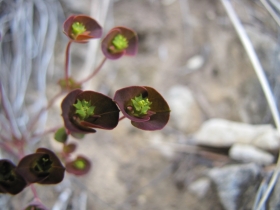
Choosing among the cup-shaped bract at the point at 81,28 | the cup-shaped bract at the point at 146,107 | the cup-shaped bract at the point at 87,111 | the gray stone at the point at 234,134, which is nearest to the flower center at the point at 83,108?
the cup-shaped bract at the point at 87,111

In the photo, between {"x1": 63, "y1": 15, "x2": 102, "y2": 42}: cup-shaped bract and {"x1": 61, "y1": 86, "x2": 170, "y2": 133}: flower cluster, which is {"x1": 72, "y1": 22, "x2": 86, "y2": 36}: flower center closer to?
{"x1": 63, "y1": 15, "x2": 102, "y2": 42}: cup-shaped bract

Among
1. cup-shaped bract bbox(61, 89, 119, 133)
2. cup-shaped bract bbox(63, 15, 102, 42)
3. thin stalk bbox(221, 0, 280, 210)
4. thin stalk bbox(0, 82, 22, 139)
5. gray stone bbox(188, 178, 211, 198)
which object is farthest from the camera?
gray stone bbox(188, 178, 211, 198)

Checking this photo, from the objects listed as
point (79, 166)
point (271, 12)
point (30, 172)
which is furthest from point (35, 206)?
point (271, 12)

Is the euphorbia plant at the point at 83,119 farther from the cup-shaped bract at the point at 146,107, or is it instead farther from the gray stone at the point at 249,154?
the gray stone at the point at 249,154

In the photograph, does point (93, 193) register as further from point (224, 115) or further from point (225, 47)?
point (225, 47)

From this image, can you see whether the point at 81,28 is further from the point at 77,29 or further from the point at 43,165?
the point at 43,165

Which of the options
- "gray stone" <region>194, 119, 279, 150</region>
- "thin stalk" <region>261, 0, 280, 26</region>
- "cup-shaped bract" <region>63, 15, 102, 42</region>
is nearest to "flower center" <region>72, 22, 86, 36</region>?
"cup-shaped bract" <region>63, 15, 102, 42</region>

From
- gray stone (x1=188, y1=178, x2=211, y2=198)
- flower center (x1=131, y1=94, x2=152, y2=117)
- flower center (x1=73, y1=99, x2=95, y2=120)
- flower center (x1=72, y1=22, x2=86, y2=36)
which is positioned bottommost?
gray stone (x1=188, y1=178, x2=211, y2=198)
